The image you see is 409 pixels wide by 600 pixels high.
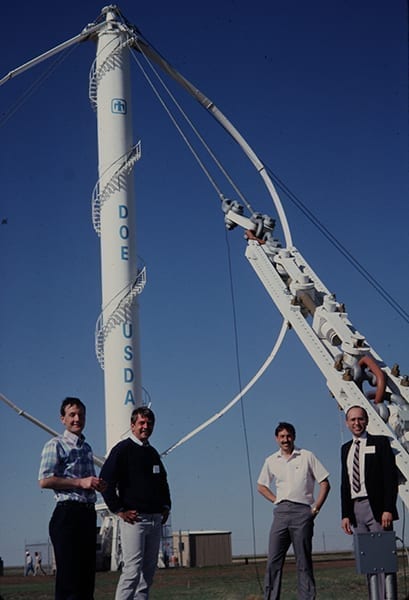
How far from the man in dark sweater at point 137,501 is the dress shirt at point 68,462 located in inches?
29.9

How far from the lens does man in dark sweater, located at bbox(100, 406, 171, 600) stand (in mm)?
8789

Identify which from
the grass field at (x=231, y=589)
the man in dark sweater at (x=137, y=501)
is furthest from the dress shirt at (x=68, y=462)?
the grass field at (x=231, y=589)

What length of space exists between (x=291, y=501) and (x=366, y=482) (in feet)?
3.21

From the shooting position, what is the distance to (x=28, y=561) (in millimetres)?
33844

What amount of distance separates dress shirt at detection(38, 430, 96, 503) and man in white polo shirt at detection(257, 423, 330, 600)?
2686mm

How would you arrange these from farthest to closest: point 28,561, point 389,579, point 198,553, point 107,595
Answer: point 28,561, point 198,553, point 107,595, point 389,579

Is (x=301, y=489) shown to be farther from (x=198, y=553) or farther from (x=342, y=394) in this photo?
(x=198, y=553)

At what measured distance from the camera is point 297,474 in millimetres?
9992

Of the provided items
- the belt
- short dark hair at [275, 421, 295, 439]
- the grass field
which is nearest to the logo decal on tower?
the grass field

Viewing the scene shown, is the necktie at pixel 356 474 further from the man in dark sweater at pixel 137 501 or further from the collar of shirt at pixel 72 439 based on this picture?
the collar of shirt at pixel 72 439

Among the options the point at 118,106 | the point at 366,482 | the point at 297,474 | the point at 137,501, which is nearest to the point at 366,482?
the point at 366,482

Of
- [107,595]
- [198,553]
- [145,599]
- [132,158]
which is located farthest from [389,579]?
[198,553]

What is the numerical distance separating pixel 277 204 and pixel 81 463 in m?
13.6

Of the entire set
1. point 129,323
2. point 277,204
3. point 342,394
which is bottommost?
point 342,394
